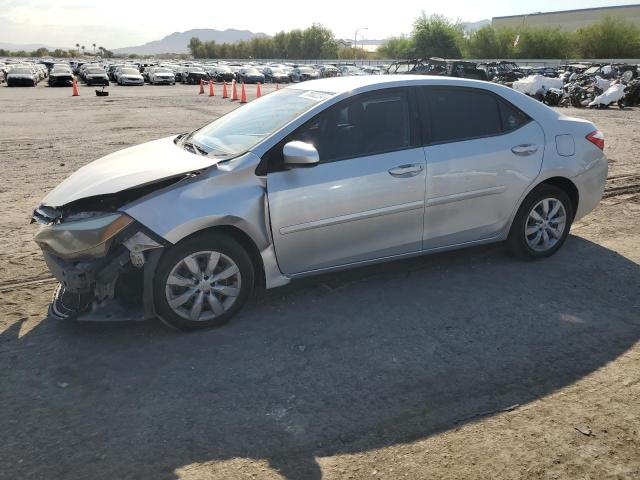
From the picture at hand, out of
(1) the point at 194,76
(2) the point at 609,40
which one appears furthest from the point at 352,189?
(2) the point at 609,40

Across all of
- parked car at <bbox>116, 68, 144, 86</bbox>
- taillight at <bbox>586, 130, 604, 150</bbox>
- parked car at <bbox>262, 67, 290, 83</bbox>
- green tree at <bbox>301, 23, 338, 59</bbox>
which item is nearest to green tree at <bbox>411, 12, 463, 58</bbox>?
green tree at <bbox>301, 23, 338, 59</bbox>

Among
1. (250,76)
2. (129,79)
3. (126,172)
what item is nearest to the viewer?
(126,172)

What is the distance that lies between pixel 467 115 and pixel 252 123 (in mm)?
1795

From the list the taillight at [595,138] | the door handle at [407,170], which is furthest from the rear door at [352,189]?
the taillight at [595,138]

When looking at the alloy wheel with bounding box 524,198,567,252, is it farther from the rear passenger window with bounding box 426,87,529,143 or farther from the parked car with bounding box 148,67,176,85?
the parked car with bounding box 148,67,176,85

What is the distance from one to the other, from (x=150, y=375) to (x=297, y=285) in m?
1.63

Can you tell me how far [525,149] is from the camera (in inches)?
194

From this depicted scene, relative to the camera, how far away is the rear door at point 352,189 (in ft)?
13.3

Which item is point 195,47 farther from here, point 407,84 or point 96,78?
point 407,84

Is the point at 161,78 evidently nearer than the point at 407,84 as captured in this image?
No

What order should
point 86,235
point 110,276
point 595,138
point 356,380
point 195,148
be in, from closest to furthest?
point 356,380 < point 86,235 < point 110,276 < point 195,148 < point 595,138

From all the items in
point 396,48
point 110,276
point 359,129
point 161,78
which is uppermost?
point 396,48

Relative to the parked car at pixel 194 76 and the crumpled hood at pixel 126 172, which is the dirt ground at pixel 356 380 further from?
the parked car at pixel 194 76

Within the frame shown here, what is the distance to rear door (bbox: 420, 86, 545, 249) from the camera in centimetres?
459
